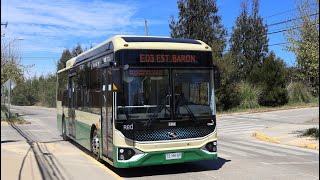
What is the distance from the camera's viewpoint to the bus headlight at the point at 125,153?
8.59m

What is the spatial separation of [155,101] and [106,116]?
4.06ft

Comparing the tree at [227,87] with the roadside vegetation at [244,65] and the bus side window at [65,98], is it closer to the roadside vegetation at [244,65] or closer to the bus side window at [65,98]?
the roadside vegetation at [244,65]

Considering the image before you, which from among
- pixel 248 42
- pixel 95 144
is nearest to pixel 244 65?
pixel 248 42

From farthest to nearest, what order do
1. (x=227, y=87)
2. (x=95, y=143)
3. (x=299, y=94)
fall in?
(x=299, y=94) < (x=227, y=87) < (x=95, y=143)

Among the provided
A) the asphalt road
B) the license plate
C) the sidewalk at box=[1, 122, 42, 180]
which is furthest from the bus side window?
the license plate

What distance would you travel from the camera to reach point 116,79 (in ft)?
28.1

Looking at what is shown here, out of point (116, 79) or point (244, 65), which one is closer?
point (116, 79)

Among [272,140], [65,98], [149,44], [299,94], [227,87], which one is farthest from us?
[299,94]

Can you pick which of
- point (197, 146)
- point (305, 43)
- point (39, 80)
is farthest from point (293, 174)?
point (39, 80)

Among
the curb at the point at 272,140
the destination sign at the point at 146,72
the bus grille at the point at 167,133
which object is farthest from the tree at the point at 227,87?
the destination sign at the point at 146,72

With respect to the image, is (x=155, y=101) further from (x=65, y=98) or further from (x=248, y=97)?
(x=248, y=97)

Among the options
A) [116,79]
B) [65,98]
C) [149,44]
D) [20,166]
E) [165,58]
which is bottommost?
[20,166]

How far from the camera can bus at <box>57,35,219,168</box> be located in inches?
340

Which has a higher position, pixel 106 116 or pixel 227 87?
pixel 227 87
